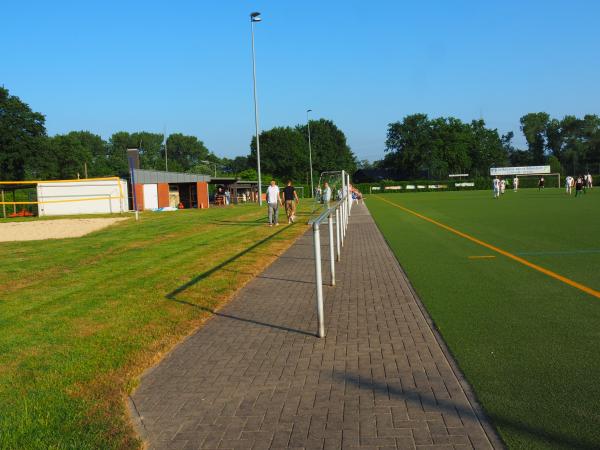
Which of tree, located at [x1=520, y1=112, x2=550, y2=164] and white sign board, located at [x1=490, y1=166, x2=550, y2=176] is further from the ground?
tree, located at [x1=520, y1=112, x2=550, y2=164]

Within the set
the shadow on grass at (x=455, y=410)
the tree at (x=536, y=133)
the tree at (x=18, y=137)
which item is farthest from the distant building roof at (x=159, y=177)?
the tree at (x=536, y=133)

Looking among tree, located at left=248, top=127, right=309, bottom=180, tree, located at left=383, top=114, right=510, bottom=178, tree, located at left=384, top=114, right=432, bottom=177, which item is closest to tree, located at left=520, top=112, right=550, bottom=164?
tree, located at left=383, top=114, right=510, bottom=178

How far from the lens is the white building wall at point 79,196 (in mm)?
37625

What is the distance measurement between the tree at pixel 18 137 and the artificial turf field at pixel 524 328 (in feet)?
204

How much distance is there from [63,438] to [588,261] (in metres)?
9.26

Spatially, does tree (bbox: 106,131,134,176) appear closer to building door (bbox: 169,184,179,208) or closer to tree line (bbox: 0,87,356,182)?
tree line (bbox: 0,87,356,182)

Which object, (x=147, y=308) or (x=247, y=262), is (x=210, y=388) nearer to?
(x=147, y=308)

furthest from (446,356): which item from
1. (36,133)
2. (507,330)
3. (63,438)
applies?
(36,133)

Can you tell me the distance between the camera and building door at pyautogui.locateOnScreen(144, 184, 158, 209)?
138 feet

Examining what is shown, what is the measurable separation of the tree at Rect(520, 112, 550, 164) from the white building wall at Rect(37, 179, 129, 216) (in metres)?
111

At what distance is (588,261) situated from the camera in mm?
9938

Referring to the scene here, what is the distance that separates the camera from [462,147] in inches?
4375

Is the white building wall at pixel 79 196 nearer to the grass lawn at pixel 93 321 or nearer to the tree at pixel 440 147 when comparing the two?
the grass lawn at pixel 93 321

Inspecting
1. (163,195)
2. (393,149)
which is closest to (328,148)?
(393,149)
